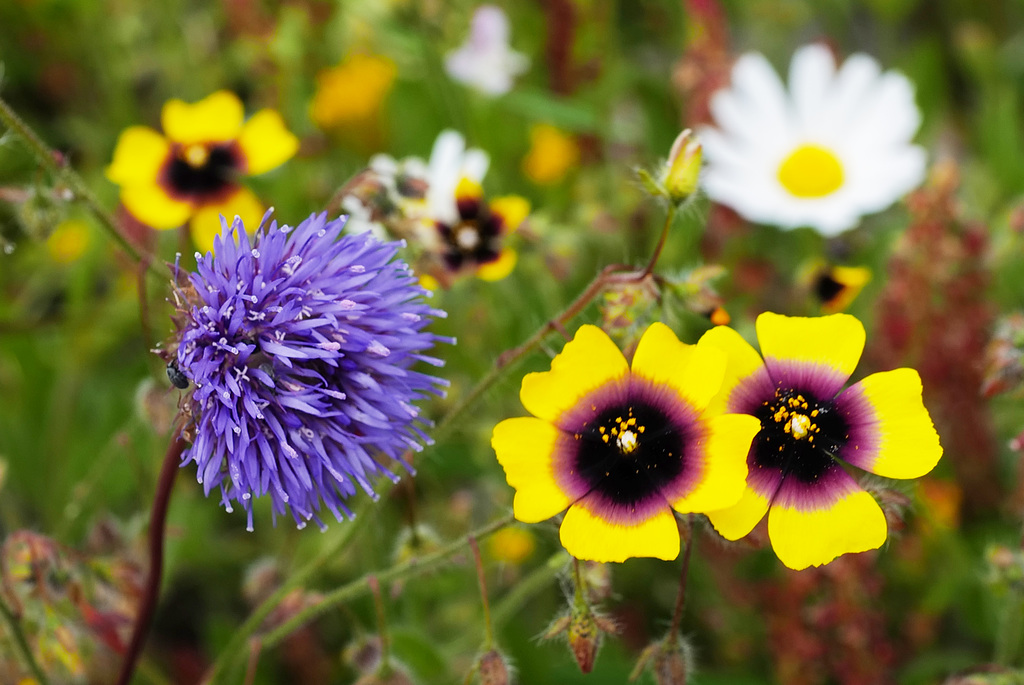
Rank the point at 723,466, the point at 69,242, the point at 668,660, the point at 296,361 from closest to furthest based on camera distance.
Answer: the point at 723,466
the point at 296,361
the point at 668,660
the point at 69,242

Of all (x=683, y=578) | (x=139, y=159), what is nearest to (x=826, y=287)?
(x=683, y=578)

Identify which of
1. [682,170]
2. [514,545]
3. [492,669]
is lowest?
[514,545]

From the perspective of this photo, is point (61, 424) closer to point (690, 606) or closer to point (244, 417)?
point (244, 417)

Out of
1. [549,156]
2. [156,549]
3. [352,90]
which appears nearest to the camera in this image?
[156,549]

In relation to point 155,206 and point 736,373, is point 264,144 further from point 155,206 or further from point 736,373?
point 736,373

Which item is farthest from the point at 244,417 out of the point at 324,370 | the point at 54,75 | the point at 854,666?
the point at 54,75
